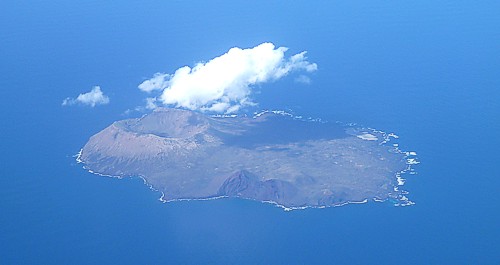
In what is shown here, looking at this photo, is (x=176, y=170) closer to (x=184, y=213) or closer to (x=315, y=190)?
(x=184, y=213)

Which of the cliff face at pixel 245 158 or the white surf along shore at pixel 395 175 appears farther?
the cliff face at pixel 245 158

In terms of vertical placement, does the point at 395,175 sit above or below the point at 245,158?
below

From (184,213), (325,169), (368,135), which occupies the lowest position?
(184,213)

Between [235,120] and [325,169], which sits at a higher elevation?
[235,120]

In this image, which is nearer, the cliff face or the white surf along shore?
the white surf along shore

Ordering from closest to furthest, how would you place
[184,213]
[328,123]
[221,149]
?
[184,213], [221,149], [328,123]

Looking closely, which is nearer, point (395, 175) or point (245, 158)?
point (395, 175)

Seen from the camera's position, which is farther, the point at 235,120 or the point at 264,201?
the point at 235,120

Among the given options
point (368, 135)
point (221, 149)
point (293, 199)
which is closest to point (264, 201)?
point (293, 199)
